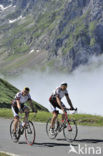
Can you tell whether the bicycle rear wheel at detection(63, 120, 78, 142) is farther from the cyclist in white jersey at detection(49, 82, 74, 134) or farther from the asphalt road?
the cyclist in white jersey at detection(49, 82, 74, 134)

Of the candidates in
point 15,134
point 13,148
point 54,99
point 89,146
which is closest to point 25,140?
point 15,134

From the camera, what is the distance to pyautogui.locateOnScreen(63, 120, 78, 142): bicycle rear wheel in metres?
16.8

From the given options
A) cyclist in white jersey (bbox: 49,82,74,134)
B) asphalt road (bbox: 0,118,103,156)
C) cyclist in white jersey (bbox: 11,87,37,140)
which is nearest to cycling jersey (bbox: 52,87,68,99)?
cyclist in white jersey (bbox: 49,82,74,134)

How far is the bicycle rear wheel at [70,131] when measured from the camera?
16.8 m

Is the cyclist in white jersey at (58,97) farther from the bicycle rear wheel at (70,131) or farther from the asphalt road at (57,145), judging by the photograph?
the asphalt road at (57,145)

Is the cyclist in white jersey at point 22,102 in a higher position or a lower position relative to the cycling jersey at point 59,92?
lower

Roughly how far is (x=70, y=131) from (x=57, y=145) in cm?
119

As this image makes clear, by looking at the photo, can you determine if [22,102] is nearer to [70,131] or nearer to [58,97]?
[58,97]

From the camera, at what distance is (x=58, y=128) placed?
1766cm

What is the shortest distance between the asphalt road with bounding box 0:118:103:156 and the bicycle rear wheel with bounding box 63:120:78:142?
299 mm

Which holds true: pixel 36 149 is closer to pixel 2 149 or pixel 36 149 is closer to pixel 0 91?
pixel 2 149

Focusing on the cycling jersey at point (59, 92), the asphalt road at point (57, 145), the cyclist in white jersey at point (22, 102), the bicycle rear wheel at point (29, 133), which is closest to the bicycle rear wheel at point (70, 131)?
the asphalt road at point (57, 145)

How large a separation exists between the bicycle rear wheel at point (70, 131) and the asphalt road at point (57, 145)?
30cm

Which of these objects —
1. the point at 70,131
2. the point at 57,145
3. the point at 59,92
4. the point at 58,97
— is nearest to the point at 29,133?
the point at 57,145
